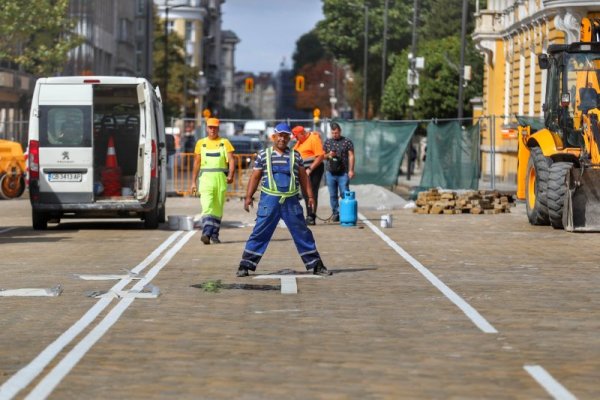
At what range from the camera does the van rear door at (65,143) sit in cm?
2653

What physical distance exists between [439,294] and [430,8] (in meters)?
100

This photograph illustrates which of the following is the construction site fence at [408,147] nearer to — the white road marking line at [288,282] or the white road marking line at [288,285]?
the white road marking line at [288,282]

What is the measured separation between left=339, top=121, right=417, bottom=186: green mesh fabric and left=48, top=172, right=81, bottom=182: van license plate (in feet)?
58.5

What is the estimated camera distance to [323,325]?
1286 cm

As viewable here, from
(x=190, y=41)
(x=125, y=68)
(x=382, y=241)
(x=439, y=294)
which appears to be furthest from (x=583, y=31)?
(x=190, y=41)

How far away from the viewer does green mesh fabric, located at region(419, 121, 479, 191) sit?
41.6m

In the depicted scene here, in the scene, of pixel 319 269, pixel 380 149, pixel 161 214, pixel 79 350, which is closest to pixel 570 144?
pixel 161 214

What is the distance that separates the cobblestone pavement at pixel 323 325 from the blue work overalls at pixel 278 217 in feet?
1.23

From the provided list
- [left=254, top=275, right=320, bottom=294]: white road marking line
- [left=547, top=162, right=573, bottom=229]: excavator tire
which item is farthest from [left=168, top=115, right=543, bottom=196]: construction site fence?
[left=254, top=275, right=320, bottom=294]: white road marking line

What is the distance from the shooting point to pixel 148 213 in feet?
88.3

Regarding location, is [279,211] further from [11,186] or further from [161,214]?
[11,186]

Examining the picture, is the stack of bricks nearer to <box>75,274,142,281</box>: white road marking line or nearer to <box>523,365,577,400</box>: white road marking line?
<box>75,274,142,281</box>: white road marking line

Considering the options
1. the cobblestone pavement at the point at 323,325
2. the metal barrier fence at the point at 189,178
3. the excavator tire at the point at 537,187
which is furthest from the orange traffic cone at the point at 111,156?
the metal barrier fence at the point at 189,178

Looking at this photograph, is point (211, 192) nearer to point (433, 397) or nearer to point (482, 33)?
point (433, 397)
